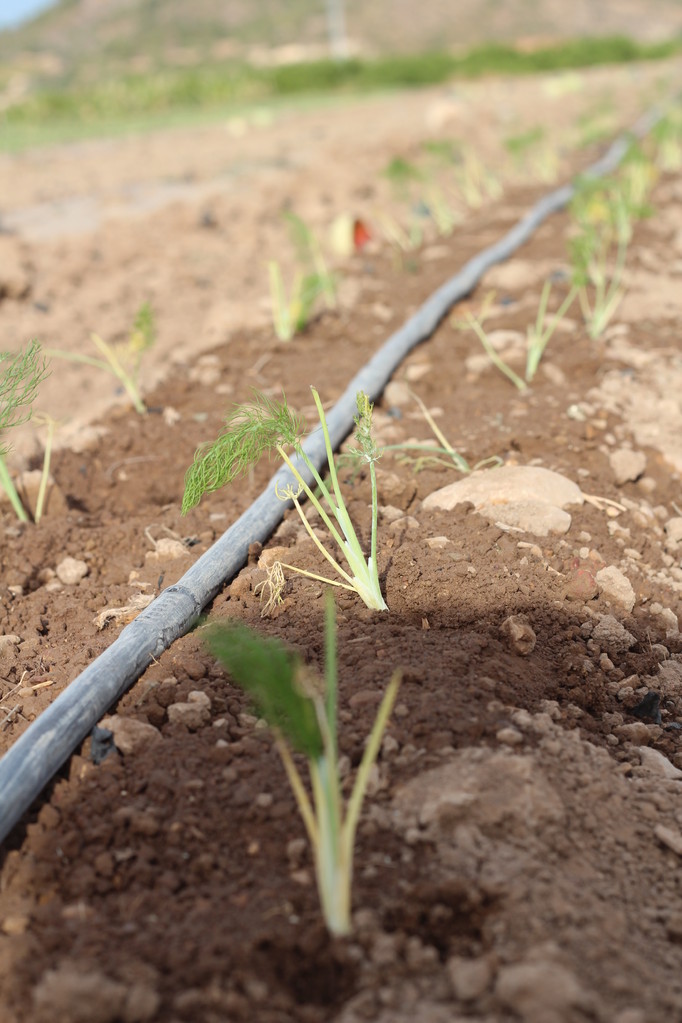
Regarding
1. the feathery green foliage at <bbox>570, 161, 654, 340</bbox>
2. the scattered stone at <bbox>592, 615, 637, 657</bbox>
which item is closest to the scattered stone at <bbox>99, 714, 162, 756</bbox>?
the scattered stone at <bbox>592, 615, 637, 657</bbox>

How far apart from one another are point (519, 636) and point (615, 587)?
16.5 inches

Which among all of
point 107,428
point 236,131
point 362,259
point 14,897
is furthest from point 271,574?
point 236,131

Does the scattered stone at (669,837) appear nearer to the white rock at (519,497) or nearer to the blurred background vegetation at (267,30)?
the white rock at (519,497)

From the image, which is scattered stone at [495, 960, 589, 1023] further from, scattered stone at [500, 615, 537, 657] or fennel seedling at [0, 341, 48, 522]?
fennel seedling at [0, 341, 48, 522]

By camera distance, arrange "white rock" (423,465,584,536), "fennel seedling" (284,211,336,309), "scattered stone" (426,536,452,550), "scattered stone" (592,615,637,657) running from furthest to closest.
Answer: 1. "fennel seedling" (284,211,336,309)
2. "white rock" (423,465,584,536)
3. "scattered stone" (426,536,452,550)
4. "scattered stone" (592,615,637,657)

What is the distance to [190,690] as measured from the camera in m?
1.89

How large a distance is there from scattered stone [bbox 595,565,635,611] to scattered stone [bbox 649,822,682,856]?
2.57 ft

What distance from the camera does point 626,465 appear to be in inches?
113

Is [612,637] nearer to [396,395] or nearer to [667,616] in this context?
[667,616]

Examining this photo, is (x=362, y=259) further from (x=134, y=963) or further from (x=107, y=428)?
(x=134, y=963)

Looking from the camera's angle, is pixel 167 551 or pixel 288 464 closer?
pixel 288 464

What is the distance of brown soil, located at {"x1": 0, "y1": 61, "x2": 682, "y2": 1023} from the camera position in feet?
4.16

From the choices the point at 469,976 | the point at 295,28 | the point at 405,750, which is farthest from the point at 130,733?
the point at 295,28

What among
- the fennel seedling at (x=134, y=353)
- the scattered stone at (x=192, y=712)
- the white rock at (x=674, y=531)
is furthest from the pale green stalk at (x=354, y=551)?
the fennel seedling at (x=134, y=353)
